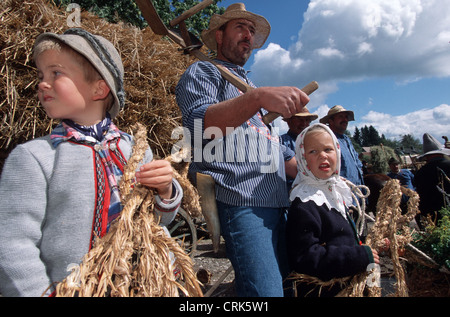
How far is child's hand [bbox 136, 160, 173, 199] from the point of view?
1.02 m

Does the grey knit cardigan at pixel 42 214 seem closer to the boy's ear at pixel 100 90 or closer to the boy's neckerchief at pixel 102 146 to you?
the boy's neckerchief at pixel 102 146

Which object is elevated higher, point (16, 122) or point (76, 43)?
point (16, 122)

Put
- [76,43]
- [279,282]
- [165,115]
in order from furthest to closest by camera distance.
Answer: [165,115] < [279,282] < [76,43]

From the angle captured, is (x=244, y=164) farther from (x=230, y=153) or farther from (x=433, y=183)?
(x=433, y=183)

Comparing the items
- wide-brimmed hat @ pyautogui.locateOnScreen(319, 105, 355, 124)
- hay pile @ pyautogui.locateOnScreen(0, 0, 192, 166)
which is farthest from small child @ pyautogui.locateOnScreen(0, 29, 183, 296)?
wide-brimmed hat @ pyautogui.locateOnScreen(319, 105, 355, 124)

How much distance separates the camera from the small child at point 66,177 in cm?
91

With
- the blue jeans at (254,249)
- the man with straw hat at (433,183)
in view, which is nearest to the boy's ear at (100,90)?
the blue jeans at (254,249)

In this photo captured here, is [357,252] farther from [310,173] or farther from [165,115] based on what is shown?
[165,115]

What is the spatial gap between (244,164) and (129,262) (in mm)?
719

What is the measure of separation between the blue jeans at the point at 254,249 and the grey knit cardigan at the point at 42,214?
0.62 m

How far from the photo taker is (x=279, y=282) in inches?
51.4
